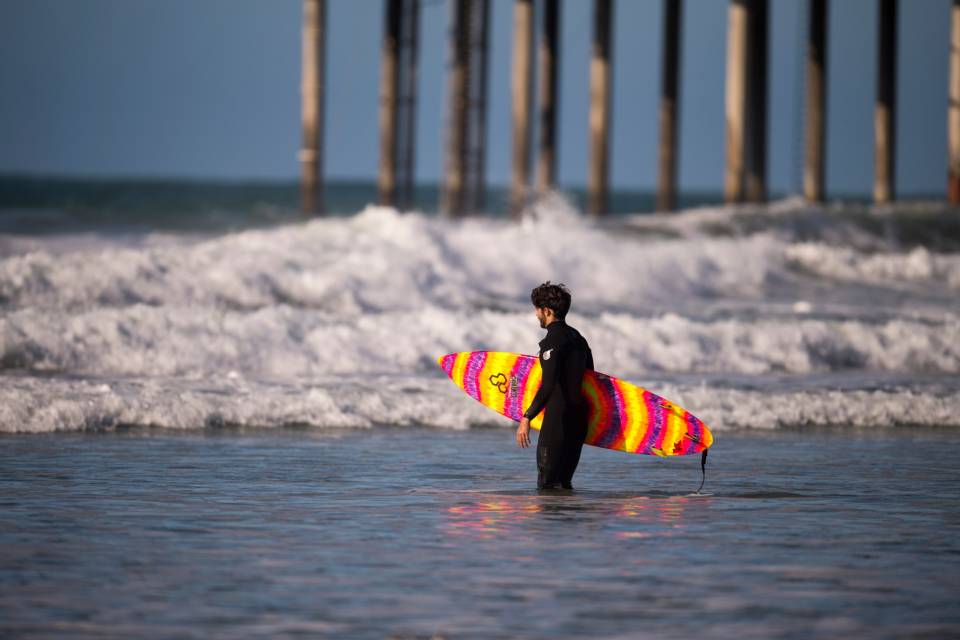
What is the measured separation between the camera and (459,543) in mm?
6109

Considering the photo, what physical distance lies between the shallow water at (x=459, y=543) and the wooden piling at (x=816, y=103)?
792 inches

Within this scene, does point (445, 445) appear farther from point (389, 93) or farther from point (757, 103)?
point (757, 103)

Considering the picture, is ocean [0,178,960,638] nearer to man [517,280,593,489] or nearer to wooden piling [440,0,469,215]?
man [517,280,593,489]

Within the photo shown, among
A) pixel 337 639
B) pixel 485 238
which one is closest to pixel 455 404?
pixel 337 639

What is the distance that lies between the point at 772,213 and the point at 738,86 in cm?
219

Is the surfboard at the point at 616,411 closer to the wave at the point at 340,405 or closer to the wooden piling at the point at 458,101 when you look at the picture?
Result: the wave at the point at 340,405

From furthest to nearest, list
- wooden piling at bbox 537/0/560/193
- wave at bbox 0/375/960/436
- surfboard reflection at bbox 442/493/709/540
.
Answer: wooden piling at bbox 537/0/560/193
wave at bbox 0/375/960/436
surfboard reflection at bbox 442/493/709/540

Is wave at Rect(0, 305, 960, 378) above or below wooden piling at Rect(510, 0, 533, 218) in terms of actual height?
below

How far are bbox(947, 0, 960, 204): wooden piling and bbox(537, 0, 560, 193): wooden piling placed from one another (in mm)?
7914

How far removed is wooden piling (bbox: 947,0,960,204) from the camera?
98.1 feet

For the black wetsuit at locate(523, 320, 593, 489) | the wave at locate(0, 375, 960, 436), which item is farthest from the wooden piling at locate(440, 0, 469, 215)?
the black wetsuit at locate(523, 320, 593, 489)

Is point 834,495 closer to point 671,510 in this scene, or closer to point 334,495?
point 671,510

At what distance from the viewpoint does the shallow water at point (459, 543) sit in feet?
16.0

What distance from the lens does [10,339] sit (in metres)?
12.6
